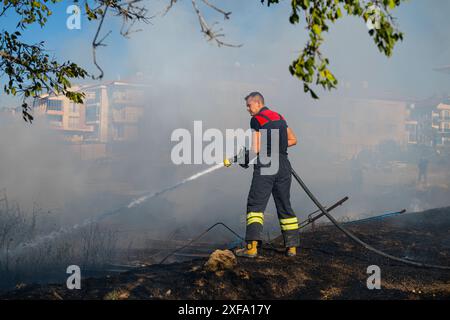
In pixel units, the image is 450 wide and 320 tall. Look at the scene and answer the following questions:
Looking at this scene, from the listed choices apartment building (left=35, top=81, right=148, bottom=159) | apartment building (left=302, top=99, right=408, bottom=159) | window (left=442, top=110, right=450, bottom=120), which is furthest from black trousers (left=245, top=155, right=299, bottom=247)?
window (left=442, top=110, right=450, bottom=120)

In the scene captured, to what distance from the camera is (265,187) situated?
4.82 m

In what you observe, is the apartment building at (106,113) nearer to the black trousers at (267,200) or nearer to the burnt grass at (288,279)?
the black trousers at (267,200)

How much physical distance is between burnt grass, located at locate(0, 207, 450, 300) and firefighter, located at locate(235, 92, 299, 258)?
0.21 meters

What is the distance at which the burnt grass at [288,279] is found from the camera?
143 inches

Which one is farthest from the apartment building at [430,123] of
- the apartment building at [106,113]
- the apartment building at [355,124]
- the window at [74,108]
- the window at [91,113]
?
the window at [74,108]

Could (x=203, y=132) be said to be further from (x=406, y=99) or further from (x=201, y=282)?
(x=201, y=282)

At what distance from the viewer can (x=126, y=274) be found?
14.1ft

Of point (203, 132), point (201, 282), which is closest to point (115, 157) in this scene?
point (203, 132)

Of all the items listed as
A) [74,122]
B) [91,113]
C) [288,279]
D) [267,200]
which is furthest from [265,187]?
[91,113]

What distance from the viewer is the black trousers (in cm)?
476

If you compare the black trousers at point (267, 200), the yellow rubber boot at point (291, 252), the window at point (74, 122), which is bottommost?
the yellow rubber boot at point (291, 252)

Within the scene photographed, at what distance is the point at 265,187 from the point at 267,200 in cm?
15

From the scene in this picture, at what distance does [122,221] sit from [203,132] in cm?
1742

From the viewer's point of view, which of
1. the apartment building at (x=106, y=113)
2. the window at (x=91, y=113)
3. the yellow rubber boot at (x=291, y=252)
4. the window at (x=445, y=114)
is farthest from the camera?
the window at (x=445, y=114)
